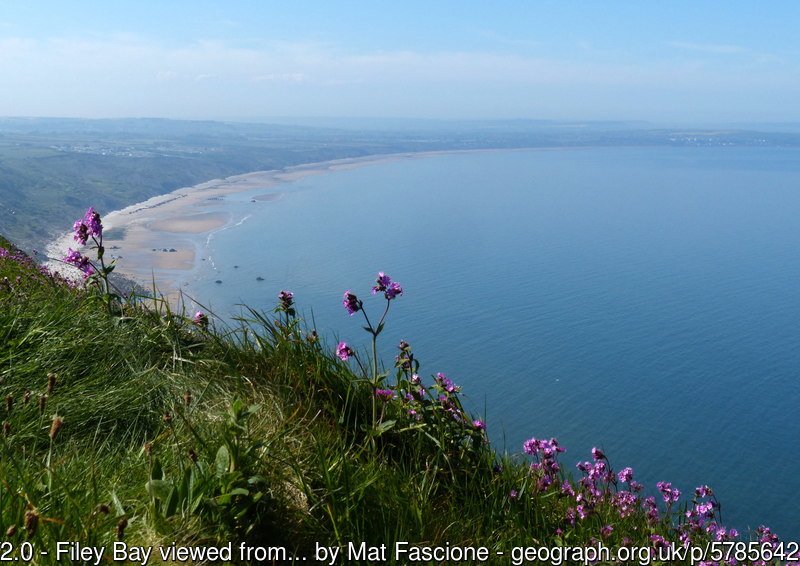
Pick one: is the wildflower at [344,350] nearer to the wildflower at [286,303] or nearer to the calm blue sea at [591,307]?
the wildflower at [286,303]

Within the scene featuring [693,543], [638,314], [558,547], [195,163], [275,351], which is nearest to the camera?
[558,547]

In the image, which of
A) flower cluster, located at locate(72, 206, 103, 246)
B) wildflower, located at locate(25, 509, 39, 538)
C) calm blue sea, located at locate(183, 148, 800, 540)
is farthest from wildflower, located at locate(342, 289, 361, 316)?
calm blue sea, located at locate(183, 148, 800, 540)

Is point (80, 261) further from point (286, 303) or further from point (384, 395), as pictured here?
point (384, 395)

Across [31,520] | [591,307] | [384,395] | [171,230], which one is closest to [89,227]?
[384,395]

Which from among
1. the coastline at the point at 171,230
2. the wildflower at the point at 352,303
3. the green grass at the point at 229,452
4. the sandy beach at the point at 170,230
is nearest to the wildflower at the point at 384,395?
the green grass at the point at 229,452

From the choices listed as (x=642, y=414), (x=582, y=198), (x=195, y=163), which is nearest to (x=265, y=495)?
(x=642, y=414)

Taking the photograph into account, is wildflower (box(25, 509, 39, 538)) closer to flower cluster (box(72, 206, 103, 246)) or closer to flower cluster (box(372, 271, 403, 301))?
flower cluster (box(372, 271, 403, 301))

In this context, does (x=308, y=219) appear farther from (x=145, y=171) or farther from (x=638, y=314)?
(x=145, y=171)
